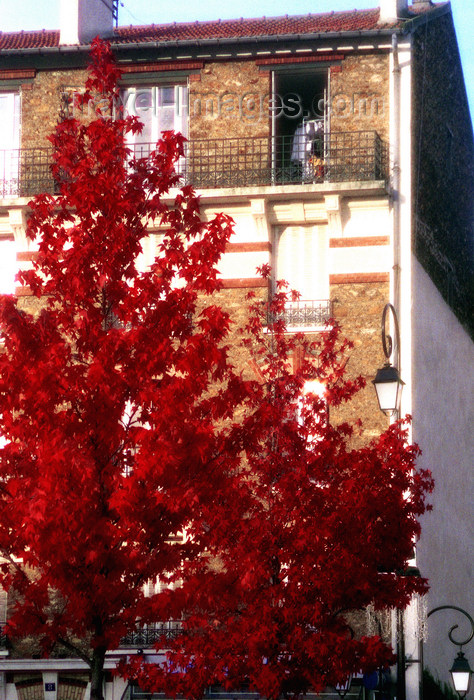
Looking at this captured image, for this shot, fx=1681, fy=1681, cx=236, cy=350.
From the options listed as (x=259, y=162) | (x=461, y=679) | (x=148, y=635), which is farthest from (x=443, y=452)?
(x=461, y=679)

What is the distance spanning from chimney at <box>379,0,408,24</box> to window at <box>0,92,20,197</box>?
22.7ft

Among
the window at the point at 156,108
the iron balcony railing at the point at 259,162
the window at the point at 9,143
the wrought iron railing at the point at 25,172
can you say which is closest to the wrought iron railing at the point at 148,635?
the iron balcony railing at the point at 259,162

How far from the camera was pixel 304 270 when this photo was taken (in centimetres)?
2956

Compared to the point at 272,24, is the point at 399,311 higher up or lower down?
lower down

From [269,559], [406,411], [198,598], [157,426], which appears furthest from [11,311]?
[406,411]

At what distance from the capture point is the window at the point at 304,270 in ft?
95.7

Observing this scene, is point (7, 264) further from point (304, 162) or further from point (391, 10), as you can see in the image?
point (391, 10)

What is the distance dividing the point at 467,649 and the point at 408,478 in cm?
1362

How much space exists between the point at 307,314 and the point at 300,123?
12.3 feet

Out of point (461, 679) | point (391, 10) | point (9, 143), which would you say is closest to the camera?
point (461, 679)

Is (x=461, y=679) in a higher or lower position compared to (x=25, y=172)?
lower

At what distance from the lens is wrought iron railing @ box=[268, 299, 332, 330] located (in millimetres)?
29078

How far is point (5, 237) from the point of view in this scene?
3045cm

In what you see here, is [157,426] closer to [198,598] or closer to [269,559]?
[198,598]
